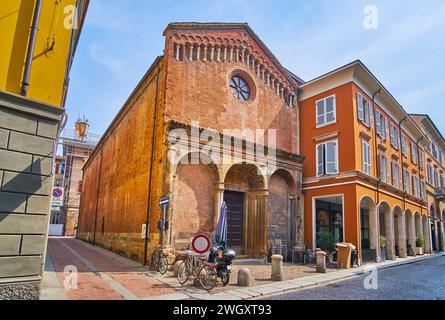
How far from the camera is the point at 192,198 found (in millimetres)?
14109

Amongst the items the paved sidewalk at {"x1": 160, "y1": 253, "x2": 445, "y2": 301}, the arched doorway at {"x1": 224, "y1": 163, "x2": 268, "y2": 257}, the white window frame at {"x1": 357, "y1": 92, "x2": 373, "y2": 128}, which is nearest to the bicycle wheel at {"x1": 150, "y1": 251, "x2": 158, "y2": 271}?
the paved sidewalk at {"x1": 160, "y1": 253, "x2": 445, "y2": 301}


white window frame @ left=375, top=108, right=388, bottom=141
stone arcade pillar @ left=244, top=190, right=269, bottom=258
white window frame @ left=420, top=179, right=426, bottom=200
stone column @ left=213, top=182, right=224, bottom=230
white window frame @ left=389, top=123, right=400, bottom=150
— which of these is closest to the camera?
stone column @ left=213, top=182, right=224, bottom=230

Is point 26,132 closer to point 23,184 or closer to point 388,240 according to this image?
point 23,184

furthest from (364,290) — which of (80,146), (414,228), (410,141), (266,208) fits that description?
(80,146)

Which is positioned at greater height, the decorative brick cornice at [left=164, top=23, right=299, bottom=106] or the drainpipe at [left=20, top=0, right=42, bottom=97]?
the decorative brick cornice at [left=164, top=23, right=299, bottom=106]

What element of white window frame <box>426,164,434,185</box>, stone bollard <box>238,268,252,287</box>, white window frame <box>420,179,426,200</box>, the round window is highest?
the round window

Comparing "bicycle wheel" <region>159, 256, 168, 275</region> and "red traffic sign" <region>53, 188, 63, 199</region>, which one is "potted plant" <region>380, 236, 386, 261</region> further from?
"red traffic sign" <region>53, 188, 63, 199</region>

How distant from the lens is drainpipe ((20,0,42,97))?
6898mm

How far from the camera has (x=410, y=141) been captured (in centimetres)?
2781

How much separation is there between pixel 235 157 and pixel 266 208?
3308 mm

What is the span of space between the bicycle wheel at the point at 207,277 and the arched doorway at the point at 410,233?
21.4 meters

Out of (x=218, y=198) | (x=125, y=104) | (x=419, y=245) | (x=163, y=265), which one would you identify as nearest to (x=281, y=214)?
(x=218, y=198)

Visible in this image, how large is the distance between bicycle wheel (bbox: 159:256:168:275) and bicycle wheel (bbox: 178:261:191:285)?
4.18 feet

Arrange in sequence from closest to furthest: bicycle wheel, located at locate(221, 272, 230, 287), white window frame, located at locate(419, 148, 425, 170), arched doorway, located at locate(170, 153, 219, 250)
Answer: bicycle wheel, located at locate(221, 272, 230, 287) → arched doorway, located at locate(170, 153, 219, 250) → white window frame, located at locate(419, 148, 425, 170)
